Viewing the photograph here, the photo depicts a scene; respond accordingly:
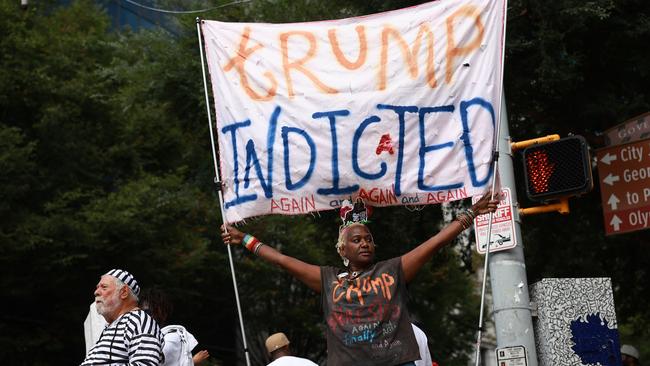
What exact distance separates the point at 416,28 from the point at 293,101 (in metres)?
0.99

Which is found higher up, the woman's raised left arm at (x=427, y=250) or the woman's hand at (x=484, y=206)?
the woman's hand at (x=484, y=206)

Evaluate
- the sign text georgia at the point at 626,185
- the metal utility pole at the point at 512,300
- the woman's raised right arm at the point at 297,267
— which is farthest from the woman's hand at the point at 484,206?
the sign text georgia at the point at 626,185

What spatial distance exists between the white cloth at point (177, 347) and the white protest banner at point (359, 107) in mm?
920

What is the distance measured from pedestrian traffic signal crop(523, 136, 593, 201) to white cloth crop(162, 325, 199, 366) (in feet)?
10.8

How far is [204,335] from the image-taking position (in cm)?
2844

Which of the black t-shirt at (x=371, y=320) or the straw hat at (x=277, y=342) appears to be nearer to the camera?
the black t-shirt at (x=371, y=320)

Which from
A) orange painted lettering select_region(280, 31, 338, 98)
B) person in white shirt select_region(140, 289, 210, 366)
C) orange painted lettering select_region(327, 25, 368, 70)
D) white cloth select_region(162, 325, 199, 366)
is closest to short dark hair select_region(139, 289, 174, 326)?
person in white shirt select_region(140, 289, 210, 366)

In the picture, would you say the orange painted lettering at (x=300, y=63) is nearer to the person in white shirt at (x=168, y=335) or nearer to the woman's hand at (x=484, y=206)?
the woman's hand at (x=484, y=206)

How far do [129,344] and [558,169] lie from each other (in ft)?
14.2

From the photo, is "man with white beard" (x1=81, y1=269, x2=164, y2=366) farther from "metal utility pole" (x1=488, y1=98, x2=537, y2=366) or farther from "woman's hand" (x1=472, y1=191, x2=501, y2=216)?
"metal utility pole" (x1=488, y1=98, x2=537, y2=366)

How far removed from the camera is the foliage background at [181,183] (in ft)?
43.2

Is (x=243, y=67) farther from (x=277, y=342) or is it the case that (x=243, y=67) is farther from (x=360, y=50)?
(x=277, y=342)

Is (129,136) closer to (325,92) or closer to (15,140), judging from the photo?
(15,140)

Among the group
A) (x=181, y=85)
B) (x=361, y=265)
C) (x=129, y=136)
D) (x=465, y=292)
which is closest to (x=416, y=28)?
(x=361, y=265)
